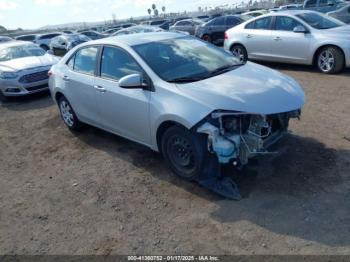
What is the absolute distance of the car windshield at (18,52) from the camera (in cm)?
1130

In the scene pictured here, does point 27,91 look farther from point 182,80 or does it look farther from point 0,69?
point 182,80

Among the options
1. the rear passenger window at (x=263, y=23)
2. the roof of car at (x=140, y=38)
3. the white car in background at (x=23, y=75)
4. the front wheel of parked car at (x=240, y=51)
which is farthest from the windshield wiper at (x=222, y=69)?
the white car in background at (x=23, y=75)

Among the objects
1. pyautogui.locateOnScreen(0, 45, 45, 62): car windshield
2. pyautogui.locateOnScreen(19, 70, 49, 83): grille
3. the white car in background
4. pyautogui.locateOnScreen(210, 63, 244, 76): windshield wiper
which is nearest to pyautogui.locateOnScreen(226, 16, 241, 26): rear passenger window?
pyautogui.locateOnScreen(0, 45, 45, 62): car windshield

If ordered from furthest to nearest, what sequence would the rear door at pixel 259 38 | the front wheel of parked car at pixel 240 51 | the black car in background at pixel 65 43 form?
the black car in background at pixel 65 43, the front wheel of parked car at pixel 240 51, the rear door at pixel 259 38

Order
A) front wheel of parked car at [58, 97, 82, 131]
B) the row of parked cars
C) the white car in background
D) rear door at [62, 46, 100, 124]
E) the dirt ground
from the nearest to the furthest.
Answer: the dirt ground, rear door at [62, 46, 100, 124], front wheel of parked car at [58, 97, 82, 131], the row of parked cars, the white car in background

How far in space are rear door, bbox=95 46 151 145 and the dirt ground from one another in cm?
54

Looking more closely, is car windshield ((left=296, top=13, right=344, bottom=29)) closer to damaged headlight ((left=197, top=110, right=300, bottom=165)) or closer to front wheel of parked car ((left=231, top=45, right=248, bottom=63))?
front wheel of parked car ((left=231, top=45, right=248, bottom=63))

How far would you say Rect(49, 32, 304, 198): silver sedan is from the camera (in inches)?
162

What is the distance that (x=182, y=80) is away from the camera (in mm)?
4590

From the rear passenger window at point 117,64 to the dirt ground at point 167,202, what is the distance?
1264 mm

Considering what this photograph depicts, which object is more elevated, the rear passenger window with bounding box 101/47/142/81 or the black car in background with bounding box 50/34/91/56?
the rear passenger window with bounding box 101/47/142/81

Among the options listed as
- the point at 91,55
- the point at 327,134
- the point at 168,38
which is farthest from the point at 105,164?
the point at 327,134

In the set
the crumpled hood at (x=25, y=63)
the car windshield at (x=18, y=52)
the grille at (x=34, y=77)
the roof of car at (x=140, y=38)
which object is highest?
the roof of car at (x=140, y=38)

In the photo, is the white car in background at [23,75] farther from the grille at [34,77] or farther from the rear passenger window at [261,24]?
the rear passenger window at [261,24]
